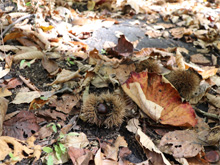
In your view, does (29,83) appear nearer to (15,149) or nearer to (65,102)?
(65,102)

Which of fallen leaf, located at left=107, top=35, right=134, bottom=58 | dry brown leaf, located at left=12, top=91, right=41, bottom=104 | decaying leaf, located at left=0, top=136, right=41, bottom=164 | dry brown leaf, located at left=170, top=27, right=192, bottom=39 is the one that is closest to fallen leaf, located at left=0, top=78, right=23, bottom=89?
dry brown leaf, located at left=12, top=91, right=41, bottom=104

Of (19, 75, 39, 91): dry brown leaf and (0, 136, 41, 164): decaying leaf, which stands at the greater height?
(19, 75, 39, 91): dry brown leaf

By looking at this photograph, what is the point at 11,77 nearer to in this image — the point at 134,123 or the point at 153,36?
the point at 134,123

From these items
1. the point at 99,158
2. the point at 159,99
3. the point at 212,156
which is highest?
the point at 159,99

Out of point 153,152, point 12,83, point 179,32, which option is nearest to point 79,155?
point 153,152

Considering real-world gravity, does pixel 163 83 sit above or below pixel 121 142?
above

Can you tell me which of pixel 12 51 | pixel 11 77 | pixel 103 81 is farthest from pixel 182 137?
pixel 12 51

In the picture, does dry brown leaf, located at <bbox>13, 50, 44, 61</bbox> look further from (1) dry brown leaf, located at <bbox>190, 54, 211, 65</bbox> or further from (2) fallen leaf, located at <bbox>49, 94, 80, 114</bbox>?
(1) dry brown leaf, located at <bbox>190, 54, 211, 65</bbox>
